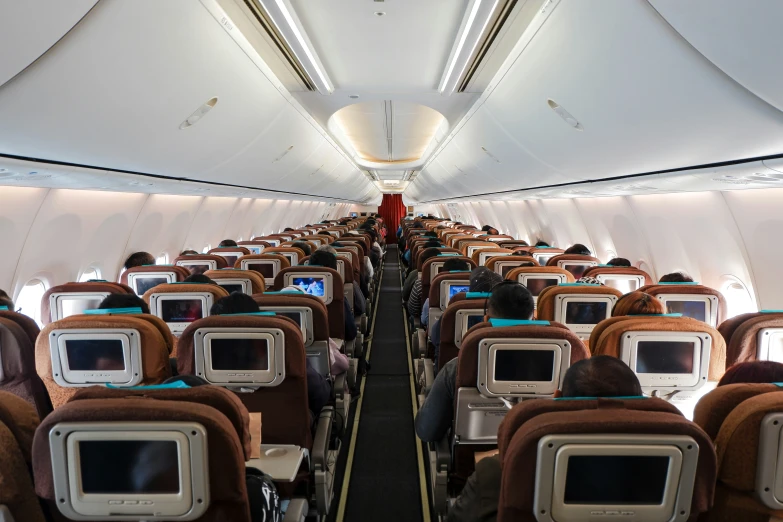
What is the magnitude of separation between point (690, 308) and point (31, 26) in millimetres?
5117

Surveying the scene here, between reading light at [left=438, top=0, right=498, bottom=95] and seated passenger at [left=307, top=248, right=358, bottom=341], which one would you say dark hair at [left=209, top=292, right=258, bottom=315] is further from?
seated passenger at [left=307, top=248, right=358, bottom=341]

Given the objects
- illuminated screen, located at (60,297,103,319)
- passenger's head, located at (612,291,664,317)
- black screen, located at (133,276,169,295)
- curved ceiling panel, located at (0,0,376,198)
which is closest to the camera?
curved ceiling panel, located at (0,0,376,198)

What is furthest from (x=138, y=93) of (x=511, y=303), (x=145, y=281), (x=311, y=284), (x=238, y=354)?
(x=145, y=281)

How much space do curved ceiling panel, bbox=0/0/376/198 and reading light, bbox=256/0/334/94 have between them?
14.3 inches

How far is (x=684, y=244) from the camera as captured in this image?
721 centimetres

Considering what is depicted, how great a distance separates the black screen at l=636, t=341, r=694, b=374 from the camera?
3301 millimetres

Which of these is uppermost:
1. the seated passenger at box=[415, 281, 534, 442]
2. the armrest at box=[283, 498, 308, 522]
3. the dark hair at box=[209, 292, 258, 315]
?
the dark hair at box=[209, 292, 258, 315]

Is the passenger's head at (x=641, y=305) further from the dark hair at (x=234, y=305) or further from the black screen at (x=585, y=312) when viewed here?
the dark hair at (x=234, y=305)

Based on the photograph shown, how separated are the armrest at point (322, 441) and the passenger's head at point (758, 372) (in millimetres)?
2386

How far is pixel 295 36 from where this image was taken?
13.0ft

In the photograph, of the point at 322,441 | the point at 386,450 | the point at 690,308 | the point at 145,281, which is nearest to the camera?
the point at 322,441

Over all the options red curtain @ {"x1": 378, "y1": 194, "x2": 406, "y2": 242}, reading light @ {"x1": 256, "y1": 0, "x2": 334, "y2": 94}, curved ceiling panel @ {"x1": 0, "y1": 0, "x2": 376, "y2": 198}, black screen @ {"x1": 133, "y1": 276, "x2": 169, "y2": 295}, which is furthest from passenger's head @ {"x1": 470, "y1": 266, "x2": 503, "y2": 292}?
red curtain @ {"x1": 378, "y1": 194, "x2": 406, "y2": 242}

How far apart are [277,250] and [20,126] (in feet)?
19.2

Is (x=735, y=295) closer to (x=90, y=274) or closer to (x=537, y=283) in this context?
(x=537, y=283)
